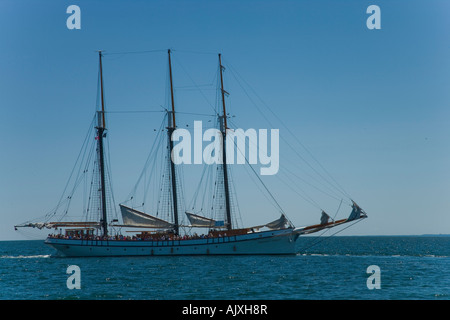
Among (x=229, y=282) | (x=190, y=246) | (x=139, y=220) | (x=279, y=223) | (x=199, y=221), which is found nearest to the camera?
(x=229, y=282)

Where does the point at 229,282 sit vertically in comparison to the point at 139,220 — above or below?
below

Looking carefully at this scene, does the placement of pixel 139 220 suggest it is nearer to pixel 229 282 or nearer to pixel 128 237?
pixel 128 237

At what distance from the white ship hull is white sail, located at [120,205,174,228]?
11.0 ft

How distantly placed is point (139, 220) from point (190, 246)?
10.6 metres

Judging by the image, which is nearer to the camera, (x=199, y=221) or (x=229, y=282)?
(x=229, y=282)

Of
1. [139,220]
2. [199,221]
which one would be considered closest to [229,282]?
[199,221]

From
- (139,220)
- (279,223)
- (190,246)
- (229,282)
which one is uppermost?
(139,220)

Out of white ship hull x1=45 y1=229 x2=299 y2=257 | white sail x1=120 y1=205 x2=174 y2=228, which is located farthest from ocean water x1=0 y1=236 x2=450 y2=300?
white sail x1=120 y1=205 x2=174 y2=228

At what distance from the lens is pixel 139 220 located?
8094 centimetres

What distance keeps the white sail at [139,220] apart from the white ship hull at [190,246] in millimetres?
3355

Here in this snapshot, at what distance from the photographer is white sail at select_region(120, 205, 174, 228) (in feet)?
265
